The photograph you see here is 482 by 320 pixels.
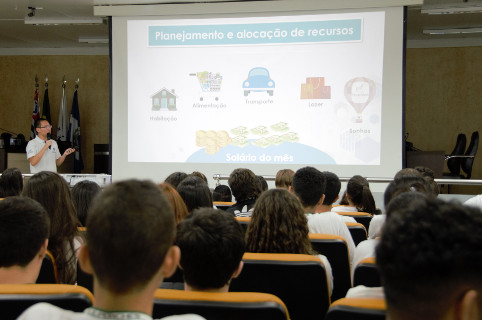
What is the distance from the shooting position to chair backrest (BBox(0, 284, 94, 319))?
4.00ft

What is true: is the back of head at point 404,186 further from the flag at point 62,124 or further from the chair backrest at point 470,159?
the flag at point 62,124

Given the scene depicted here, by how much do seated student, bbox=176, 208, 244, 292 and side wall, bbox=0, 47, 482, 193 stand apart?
9.26m

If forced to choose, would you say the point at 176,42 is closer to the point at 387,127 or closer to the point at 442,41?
the point at 387,127

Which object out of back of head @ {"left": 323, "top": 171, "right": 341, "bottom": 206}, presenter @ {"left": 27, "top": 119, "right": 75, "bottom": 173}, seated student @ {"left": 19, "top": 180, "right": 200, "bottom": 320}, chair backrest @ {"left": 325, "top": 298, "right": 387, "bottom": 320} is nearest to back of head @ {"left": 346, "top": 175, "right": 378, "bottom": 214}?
back of head @ {"left": 323, "top": 171, "right": 341, "bottom": 206}

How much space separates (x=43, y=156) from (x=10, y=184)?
3.04 m

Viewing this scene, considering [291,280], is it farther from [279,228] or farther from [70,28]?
[70,28]

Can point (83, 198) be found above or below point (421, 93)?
below

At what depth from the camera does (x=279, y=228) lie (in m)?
2.18

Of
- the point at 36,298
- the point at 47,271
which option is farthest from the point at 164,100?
the point at 36,298

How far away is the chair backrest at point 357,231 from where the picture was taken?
2.77 meters

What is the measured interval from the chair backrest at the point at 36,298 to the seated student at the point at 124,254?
0.25 m

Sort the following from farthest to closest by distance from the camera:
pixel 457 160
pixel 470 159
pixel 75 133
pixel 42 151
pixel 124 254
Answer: pixel 75 133, pixel 457 160, pixel 470 159, pixel 42 151, pixel 124 254

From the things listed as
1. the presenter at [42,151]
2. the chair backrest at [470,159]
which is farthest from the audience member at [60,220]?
the chair backrest at [470,159]

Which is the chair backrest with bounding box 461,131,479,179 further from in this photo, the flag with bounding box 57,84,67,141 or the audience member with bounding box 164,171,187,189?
the flag with bounding box 57,84,67,141
